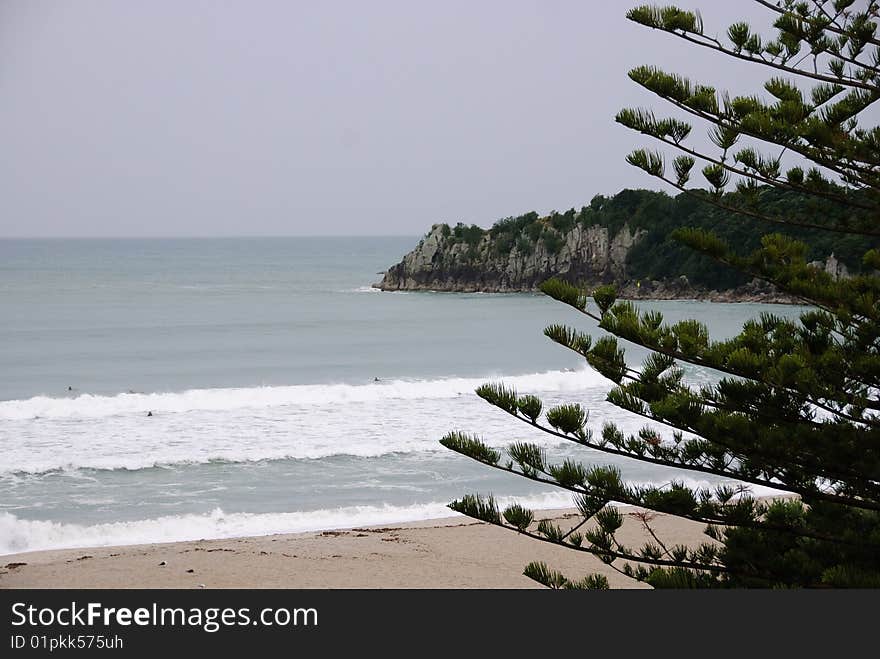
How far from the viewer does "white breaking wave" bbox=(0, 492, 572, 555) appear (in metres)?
8.43

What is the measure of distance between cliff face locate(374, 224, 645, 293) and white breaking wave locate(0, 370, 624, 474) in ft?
80.9

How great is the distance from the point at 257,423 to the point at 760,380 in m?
10.6

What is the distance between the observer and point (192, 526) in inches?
348

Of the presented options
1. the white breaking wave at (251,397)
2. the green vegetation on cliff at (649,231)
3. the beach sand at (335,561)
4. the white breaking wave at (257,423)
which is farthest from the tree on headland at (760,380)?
the green vegetation on cliff at (649,231)

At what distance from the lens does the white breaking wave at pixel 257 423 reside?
11836 mm

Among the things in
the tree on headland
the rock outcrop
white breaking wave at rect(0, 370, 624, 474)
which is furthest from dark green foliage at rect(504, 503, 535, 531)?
the rock outcrop

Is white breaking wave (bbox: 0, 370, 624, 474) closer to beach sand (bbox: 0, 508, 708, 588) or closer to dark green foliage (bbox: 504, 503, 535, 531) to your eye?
beach sand (bbox: 0, 508, 708, 588)

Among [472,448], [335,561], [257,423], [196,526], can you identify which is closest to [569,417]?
[472,448]

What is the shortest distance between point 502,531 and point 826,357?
4.70 meters

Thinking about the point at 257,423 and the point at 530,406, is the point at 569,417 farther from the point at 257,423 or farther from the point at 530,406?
the point at 257,423

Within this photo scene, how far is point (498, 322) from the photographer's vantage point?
3058cm

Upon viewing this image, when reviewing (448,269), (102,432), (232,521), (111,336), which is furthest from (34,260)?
(232,521)

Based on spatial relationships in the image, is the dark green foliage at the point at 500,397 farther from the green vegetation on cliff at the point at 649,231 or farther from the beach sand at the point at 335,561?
the green vegetation on cliff at the point at 649,231

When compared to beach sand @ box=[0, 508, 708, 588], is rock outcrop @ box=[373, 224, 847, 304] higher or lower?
higher
